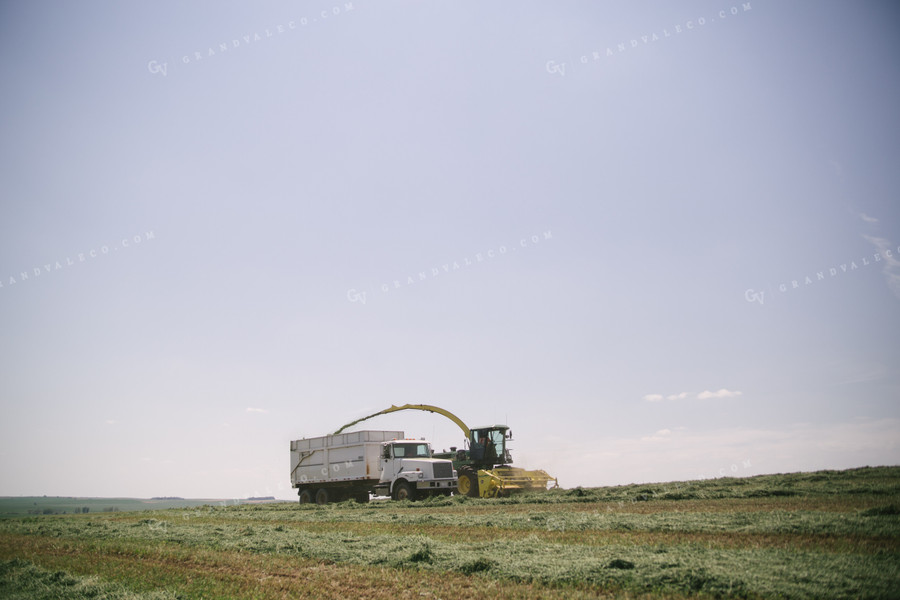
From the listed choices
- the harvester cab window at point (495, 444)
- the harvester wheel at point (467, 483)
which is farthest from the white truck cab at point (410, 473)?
the harvester cab window at point (495, 444)

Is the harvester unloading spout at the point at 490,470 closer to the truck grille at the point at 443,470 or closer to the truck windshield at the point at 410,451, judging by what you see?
the truck grille at the point at 443,470

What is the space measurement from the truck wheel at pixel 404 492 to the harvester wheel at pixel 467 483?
221 centimetres

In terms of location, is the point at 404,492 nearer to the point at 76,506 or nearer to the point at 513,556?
the point at 513,556

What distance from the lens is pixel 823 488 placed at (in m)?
16.4

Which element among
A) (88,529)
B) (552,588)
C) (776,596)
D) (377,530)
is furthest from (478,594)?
(88,529)

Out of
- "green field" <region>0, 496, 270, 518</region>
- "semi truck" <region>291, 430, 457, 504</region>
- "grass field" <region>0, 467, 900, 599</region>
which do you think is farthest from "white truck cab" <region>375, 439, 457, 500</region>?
"green field" <region>0, 496, 270, 518</region>

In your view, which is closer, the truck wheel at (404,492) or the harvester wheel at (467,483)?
the truck wheel at (404,492)

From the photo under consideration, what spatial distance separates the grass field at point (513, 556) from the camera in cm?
697

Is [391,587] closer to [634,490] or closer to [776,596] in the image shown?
[776,596]

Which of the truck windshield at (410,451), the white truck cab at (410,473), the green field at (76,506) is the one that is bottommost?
the green field at (76,506)

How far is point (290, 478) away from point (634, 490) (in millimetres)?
18512

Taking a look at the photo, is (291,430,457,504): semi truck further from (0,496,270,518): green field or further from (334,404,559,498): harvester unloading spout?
(0,496,270,518): green field

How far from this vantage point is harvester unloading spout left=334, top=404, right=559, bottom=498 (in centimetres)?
2430

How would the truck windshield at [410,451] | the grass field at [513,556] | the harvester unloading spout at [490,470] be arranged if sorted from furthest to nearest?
the truck windshield at [410,451] → the harvester unloading spout at [490,470] → the grass field at [513,556]
